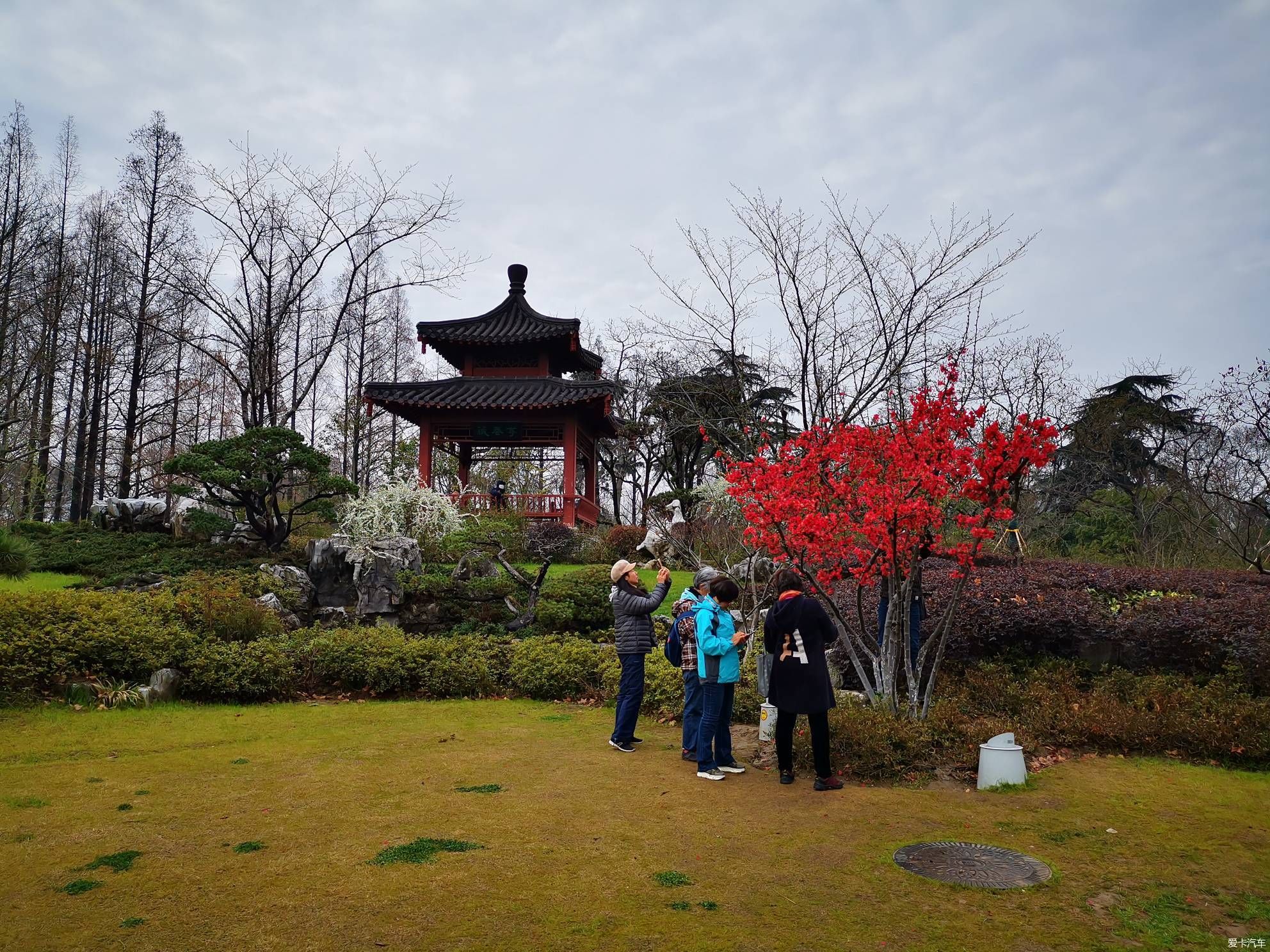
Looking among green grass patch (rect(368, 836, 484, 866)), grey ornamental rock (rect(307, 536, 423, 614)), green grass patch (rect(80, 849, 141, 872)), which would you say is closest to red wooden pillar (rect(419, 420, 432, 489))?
grey ornamental rock (rect(307, 536, 423, 614))

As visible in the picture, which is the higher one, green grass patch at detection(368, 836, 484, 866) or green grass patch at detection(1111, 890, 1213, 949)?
green grass patch at detection(1111, 890, 1213, 949)

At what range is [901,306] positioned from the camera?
9367 mm

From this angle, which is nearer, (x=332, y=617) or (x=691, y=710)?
(x=691, y=710)

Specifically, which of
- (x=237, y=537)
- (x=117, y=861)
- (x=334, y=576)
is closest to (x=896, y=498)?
(x=117, y=861)

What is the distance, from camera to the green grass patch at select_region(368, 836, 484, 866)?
12.5ft

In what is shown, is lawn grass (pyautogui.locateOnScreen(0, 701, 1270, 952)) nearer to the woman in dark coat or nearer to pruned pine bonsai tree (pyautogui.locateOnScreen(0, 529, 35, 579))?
the woman in dark coat

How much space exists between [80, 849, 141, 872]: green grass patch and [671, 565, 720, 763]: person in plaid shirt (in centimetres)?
340

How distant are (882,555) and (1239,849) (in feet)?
9.24

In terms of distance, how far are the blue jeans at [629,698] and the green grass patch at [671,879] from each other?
235 cm

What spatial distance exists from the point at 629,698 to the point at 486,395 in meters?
14.6

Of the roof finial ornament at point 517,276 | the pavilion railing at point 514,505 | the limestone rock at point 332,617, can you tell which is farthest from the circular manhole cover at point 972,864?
the roof finial ornament at point 517,276

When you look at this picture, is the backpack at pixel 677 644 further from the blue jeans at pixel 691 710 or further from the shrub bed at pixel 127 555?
the shrub bed at pixel 127 555

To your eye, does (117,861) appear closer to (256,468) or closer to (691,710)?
(691,710)

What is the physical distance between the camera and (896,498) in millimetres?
5719
